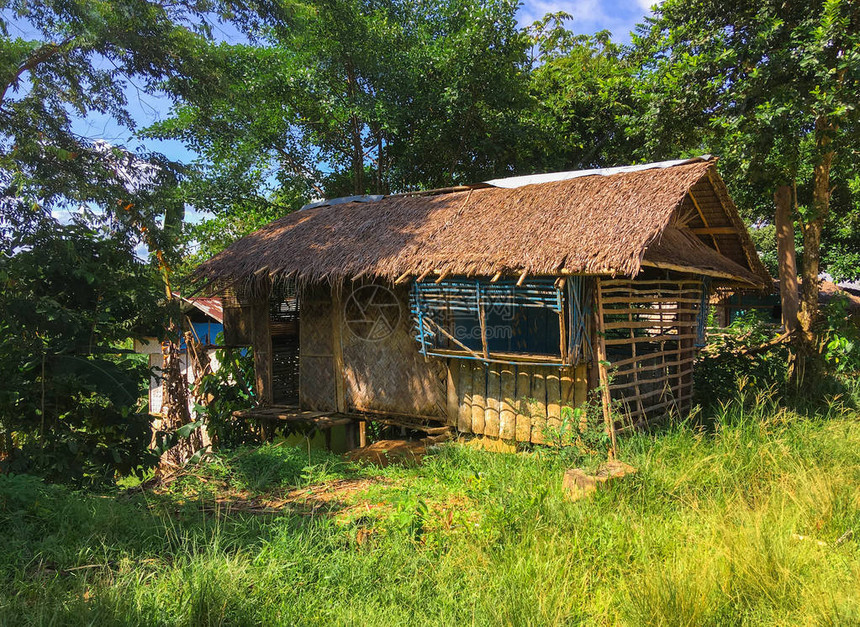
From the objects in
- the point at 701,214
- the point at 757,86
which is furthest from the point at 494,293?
the point at 757,86

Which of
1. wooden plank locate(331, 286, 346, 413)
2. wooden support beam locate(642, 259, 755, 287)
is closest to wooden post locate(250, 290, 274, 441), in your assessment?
wooden plank locate(331, 286, 346, 413)

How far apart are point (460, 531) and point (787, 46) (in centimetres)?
799

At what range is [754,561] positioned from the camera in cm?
324

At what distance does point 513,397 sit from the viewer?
6.45 m

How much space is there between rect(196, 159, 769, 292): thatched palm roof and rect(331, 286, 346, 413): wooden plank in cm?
76

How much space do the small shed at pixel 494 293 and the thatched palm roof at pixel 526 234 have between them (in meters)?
0.02

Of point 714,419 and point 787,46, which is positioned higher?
point 787,46

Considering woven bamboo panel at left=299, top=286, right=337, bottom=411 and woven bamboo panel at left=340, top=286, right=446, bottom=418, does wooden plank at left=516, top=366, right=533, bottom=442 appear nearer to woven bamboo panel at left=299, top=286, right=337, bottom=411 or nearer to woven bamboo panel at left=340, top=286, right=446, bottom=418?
woven bamboo panel at left=340, top=286, right=446, bottom=418

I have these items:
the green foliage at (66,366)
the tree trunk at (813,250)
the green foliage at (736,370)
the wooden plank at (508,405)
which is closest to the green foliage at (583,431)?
the wooden plank at (508,405)

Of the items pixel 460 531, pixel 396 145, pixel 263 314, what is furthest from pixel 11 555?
pixel 396 145

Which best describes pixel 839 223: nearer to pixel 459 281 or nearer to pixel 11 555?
pixel 459 281

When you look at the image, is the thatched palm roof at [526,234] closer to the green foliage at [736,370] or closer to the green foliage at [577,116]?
the green foliage at [736,370]

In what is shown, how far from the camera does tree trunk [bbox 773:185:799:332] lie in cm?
940

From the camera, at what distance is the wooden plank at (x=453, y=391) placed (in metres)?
6.87
